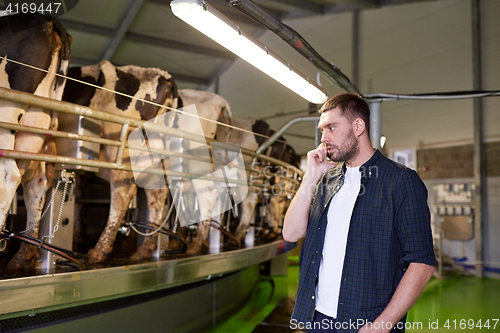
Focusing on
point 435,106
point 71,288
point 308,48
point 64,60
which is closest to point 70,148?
point 64,60

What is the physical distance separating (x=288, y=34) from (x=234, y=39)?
1.81ft

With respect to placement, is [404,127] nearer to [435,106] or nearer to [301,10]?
[435,106]

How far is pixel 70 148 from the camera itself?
11.1 ft

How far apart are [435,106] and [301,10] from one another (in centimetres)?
456

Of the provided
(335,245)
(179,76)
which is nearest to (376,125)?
(335,245)

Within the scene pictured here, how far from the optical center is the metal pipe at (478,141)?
30.9 feet

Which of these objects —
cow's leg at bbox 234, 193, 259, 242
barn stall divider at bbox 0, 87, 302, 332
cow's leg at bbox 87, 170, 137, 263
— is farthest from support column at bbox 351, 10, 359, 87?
cow's leg at bbox 87, 170, 137, 263

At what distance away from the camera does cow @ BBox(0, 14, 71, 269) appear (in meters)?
2.44

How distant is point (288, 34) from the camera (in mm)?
2670

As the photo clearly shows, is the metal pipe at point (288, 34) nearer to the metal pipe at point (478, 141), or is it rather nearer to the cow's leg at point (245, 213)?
the cow's leg at point (245, 213)

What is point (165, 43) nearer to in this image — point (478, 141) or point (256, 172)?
point (256, 172)

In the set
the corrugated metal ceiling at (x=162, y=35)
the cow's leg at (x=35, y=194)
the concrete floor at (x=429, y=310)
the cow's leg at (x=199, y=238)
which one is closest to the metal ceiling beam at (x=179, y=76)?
the corrugated metal ceiling at (x=162, y=35)

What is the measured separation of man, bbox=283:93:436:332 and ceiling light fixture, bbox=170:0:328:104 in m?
0.76

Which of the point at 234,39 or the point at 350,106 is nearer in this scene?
the point at 350,106
